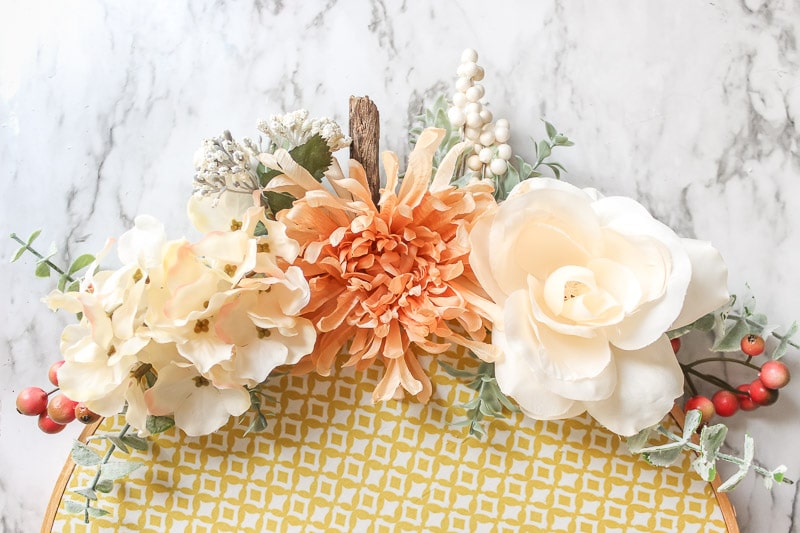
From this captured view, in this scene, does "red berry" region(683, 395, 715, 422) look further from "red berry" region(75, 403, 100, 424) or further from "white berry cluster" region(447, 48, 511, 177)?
"red berry" region(75, 403, 100, 424)

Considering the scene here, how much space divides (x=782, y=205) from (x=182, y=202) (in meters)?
0.84

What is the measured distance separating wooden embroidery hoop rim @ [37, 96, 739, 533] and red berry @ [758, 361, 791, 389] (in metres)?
0.12

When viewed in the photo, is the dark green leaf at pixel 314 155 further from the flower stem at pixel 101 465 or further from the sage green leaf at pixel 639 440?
the sage green leaf at pixel 639 440

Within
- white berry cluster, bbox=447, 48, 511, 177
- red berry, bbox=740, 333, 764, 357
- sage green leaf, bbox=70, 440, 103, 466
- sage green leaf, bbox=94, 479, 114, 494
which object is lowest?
sage green leaf, bbox=94, 479, 114, 494

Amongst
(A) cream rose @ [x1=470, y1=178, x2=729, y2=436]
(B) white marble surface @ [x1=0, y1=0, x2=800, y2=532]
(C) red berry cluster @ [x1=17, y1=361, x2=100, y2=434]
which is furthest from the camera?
(B) white marble surface @ [x1=0, y1=0, x2=800, y2=532]

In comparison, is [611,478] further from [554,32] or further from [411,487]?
[554,32]

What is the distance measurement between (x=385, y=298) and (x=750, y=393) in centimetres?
51

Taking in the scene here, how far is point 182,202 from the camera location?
3.26 feet

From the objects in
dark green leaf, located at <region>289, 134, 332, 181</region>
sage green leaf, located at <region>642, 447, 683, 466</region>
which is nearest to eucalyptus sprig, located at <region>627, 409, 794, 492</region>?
sage green leaf, located at <region>642, 447, 683, 466</region>

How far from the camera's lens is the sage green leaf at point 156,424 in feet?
2.75

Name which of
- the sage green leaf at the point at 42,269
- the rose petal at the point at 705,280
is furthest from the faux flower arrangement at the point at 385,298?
the sage green leaf at the point at 42,269

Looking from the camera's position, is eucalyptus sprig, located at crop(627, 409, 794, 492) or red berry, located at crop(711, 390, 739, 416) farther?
red berry, located at crop(711, 390, 739, 416)

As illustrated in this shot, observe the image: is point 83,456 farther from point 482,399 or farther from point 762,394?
point 762,394

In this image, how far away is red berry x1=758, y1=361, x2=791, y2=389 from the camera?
2.95ft
